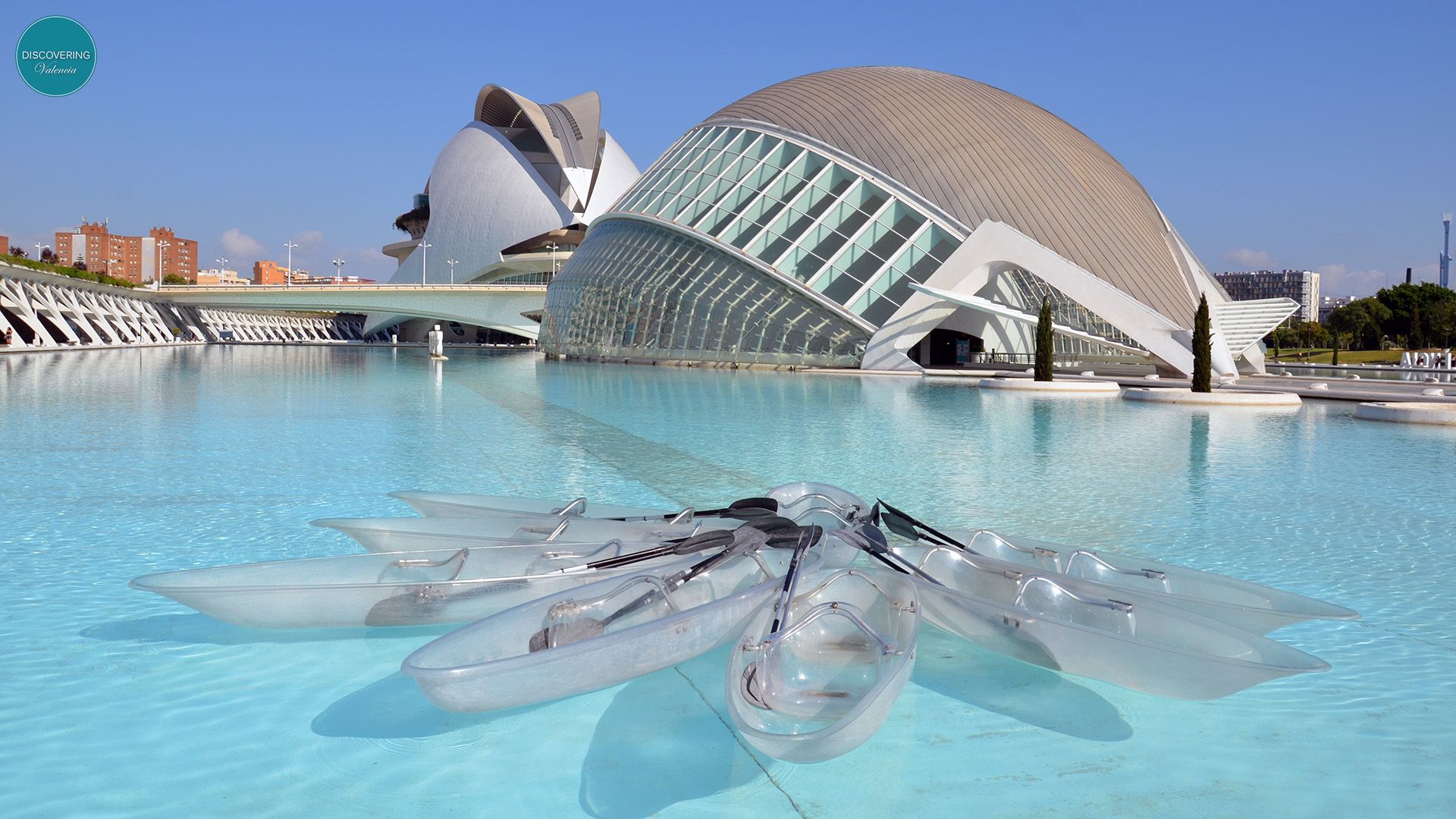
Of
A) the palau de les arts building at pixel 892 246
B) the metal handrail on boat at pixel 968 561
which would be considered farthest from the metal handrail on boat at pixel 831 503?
the palau de les arts building at pixel 892 246

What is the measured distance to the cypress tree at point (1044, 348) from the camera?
25.5m

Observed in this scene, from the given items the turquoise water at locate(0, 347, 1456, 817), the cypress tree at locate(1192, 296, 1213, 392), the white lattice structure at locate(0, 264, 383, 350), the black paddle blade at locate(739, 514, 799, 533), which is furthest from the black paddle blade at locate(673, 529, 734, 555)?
the white lattice structure at locate(0, 264, 383, 350)

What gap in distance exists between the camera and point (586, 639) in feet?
12.2

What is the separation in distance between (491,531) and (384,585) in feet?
3.62

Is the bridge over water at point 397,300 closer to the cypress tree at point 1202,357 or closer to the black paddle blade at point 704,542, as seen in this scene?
the cypress tree at point 1202,357

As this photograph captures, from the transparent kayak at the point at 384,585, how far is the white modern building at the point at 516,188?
6852cm

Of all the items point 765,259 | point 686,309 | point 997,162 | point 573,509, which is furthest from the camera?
point 686,309

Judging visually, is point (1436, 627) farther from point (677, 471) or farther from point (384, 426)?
point (384, 426)

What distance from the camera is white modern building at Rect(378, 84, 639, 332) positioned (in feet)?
243

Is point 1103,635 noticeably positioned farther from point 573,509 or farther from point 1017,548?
point 573,509

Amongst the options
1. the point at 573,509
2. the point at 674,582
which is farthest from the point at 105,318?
the point at 674,582

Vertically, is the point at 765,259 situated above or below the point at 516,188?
below

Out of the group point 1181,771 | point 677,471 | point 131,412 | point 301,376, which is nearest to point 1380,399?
point 677,471

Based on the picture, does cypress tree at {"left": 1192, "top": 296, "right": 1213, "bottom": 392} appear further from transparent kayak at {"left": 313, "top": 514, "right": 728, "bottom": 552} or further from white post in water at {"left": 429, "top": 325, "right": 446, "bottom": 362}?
white post in water at {"left": 429, "top": 325, "right": 446, "bottom": 362}
